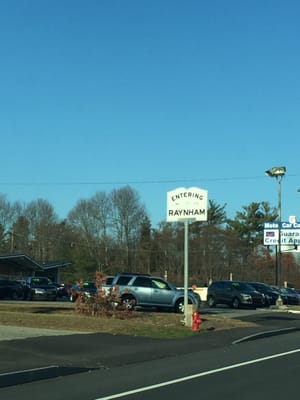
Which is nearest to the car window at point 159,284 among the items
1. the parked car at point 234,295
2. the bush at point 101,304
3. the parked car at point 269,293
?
the bush at point 101,304

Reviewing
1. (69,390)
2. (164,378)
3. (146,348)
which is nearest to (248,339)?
(146,348)

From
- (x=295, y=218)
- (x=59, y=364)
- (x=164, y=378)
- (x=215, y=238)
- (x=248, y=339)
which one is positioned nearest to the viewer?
(x=164, y=378)

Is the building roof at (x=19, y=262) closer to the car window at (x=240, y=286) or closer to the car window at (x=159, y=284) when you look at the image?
the car window at (x=240, y=286)

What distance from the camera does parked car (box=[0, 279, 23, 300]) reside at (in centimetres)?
4156

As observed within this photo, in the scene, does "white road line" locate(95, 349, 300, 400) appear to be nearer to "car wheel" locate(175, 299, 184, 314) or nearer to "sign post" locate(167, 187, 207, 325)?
"sign post" locate(167, 187, 207, 325)

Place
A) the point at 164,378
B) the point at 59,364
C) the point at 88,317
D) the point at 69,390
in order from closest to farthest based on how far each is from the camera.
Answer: the point at 69,390
the point at 164,378
the point at 59,364
the point at 88,317

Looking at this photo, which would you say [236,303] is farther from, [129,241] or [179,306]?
[129,241]

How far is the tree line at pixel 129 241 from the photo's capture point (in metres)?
86.8

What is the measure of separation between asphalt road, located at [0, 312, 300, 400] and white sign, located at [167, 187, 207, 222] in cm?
457

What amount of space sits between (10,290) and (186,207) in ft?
77.4

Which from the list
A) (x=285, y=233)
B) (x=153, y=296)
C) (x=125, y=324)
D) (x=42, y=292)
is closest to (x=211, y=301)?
(x=285, y=233)

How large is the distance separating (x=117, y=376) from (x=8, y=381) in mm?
1968

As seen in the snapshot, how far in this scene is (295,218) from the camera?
144 ft

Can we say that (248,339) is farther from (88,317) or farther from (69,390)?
(69,390)
